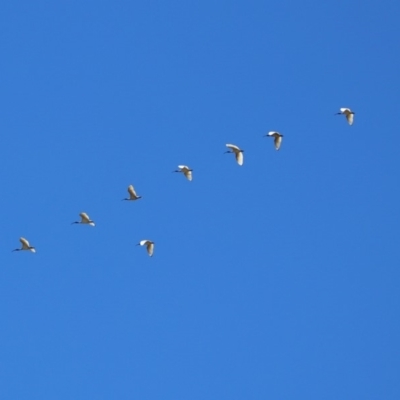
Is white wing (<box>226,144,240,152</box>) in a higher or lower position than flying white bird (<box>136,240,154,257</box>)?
higher

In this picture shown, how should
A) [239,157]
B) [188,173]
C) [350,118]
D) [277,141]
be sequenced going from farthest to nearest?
[188,173], [350,118], [239,157], [277,141]

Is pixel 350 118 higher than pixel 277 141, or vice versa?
pixel 350 118

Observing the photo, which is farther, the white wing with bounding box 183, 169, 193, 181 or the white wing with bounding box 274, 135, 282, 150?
the white wing with bounding box 183, 169, 193, 181

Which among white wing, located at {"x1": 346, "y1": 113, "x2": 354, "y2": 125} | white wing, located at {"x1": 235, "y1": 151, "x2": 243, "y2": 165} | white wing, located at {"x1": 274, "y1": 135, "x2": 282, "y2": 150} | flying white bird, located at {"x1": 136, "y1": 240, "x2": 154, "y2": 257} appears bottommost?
flying white bird, located at {"x1": 136, "y1": 240, "x2": 154, "y2": 257}

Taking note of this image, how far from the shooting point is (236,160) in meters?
105

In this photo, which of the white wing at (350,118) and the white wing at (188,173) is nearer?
the white wing at (350,118)

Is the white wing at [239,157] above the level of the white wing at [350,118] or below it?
below

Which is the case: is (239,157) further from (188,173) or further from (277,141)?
(188,173)

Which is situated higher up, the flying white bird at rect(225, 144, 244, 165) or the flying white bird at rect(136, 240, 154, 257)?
the flying white bird at rect(225, 144, 244, 165)

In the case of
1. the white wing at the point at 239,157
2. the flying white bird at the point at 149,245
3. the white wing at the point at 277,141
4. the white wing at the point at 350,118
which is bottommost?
the flying white bird at the point at 149,245

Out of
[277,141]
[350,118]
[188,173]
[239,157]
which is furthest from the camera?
[188,173]

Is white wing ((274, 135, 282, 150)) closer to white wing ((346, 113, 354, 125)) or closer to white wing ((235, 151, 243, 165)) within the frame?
white wing ((235, 151, 243, 165))

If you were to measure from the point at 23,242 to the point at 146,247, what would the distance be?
8018 mm

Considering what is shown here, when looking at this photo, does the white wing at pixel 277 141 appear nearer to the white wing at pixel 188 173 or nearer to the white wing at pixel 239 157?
the white wing at pixel 239 157
